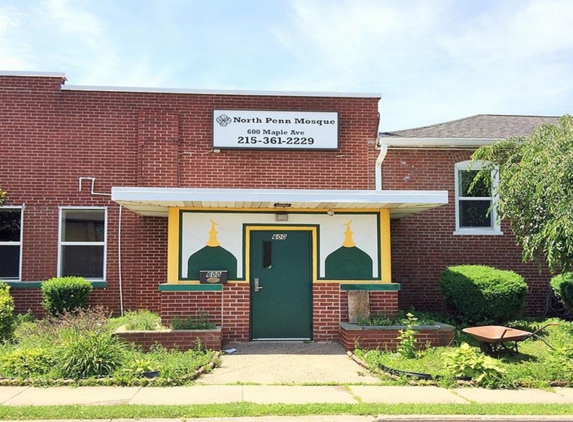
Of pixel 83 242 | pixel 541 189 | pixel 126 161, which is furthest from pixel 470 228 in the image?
pixel 83 242

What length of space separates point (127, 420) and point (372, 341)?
4984 millimetres

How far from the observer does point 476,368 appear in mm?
8344

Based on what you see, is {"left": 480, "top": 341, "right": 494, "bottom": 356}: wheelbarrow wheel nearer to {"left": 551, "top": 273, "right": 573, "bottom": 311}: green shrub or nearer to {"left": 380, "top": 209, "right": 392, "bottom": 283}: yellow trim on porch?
{"left": 380, "top": 209, "right": 392, "bottom": 283}: yellow trim on porch

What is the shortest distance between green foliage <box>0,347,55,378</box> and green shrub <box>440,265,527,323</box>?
317 inches

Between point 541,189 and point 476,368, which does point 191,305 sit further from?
point 541,189

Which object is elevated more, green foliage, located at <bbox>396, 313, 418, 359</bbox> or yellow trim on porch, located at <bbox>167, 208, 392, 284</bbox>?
yellow trim on porch, located at <bbox>167, 208, 392, 284</bbox>

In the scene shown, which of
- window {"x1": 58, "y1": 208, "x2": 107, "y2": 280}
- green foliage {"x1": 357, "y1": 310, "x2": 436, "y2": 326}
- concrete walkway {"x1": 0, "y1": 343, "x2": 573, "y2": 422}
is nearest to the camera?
concrete walkway {"x1": 0, "y1": 343, "x2": 573, "y2": 422}

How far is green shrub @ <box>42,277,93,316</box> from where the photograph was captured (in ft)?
39.1

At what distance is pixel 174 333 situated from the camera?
9820 mm

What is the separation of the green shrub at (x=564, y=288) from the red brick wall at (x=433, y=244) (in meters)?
1.04

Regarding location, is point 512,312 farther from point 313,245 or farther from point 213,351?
point 213,351

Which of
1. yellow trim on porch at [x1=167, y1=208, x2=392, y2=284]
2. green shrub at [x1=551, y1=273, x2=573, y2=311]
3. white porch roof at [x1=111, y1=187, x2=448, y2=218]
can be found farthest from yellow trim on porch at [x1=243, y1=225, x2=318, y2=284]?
green shrub at [x1=551, y1=273, x2=573, y2=311]

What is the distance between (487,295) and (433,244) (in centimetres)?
240

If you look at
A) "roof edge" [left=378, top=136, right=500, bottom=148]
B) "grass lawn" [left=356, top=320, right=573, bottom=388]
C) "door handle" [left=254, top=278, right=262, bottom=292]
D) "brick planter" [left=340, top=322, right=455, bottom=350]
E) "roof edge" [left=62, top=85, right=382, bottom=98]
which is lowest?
"grass lawn" [left=356, top=320, right=573, bottom=388]
